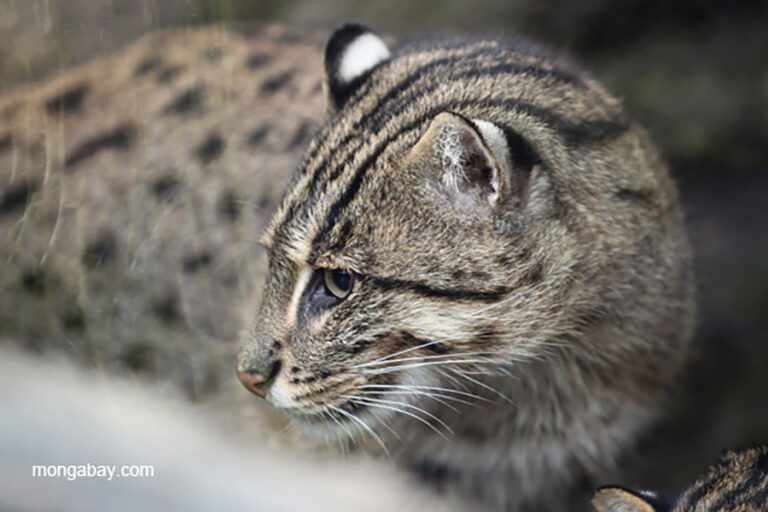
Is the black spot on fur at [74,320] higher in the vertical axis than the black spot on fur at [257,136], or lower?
lower

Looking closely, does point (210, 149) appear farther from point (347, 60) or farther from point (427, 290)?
point (427, 290)

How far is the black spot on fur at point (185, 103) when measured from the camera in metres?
5.02

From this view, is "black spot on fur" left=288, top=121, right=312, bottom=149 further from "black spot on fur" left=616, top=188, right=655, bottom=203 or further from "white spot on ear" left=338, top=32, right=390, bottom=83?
"black spot on fur" left=616, top=188, right=655, bottom=203

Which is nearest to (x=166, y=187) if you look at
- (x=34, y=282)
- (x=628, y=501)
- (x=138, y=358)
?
(x=34, y=282)

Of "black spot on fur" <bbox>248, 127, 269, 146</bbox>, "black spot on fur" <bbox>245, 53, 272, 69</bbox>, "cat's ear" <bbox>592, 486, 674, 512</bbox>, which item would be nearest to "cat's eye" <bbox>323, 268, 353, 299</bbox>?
"cat's ear" <bbox>592, 486, 674, 512</bbox>

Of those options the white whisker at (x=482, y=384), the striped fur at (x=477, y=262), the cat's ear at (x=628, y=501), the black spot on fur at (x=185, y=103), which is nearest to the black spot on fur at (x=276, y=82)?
the black spot on fur at (x=185, y=103)

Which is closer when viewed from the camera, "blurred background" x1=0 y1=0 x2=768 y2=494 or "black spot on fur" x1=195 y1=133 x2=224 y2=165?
"black spot on fur" x1=195 y1=133 x2=224 y2=165

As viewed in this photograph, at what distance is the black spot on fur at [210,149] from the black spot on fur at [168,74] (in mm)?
467

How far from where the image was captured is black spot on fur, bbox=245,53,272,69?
512cm

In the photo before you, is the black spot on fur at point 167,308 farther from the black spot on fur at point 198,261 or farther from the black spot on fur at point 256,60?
the black spot on fur at point 256,60

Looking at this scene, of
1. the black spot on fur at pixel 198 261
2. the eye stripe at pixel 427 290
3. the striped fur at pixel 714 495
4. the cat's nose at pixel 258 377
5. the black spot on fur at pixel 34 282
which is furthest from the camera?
the black spot on fur at pixel 198 261

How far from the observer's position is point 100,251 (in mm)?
4805

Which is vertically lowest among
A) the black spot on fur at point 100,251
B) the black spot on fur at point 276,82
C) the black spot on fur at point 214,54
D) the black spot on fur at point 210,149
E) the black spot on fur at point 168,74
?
the black spot on fur at point 100,251

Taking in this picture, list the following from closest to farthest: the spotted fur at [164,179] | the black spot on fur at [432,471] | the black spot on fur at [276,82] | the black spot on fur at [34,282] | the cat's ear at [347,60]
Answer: the cat's ear at [347,60] < the black spot on fur at [432,471] < the black spot on fur at [34,282] < the spotted fur at [164,179] < the black spot on fur at [276,82]
